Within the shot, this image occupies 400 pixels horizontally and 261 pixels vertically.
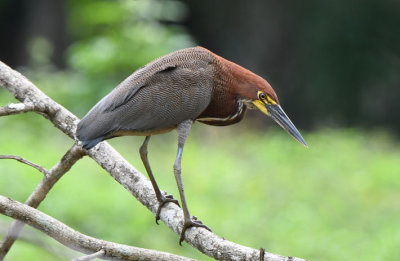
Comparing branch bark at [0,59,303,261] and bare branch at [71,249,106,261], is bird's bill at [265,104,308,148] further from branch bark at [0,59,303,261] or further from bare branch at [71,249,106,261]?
bare branch at [71,249,106,261]

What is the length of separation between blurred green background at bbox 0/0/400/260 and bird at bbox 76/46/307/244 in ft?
1.71

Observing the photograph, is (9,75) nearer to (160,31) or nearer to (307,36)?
(160,31)

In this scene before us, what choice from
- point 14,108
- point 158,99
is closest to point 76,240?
point 14,108

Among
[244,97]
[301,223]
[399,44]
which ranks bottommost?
[244,97]

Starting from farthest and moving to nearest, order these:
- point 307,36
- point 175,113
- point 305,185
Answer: point 307,36 < point 305,185 < point 175,113

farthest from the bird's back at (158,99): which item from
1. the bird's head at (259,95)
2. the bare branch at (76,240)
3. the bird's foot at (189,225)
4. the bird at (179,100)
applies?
the bare branch at (76,240)

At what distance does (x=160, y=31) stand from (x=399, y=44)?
3690mm

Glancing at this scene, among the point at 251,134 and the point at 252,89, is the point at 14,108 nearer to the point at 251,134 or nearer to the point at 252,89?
the point at 252,89

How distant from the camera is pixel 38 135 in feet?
27.1

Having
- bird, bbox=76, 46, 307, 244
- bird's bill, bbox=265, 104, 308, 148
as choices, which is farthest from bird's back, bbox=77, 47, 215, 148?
bird's bill, bbox=265, 104, 308, 148

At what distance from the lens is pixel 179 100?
2.89 m

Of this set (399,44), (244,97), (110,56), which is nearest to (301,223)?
(244,97)

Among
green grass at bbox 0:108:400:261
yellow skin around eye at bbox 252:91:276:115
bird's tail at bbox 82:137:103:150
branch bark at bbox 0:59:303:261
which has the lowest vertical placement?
bird's tail at bbox 82:137:103:150

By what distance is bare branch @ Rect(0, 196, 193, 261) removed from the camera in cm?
240
